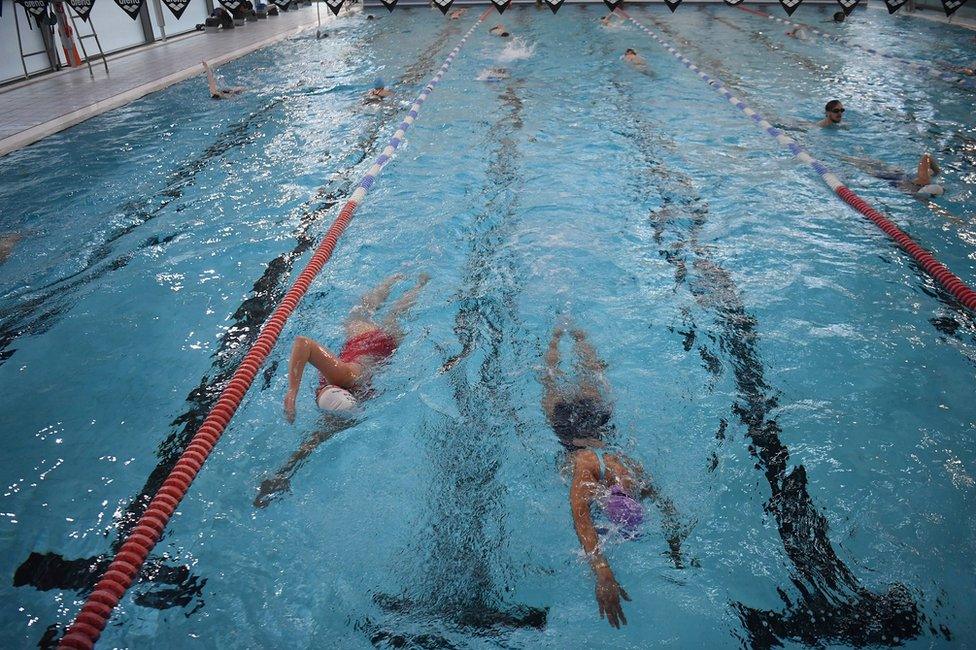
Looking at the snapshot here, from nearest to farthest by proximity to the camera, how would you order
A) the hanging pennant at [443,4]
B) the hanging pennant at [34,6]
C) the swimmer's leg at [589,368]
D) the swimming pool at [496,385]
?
the swimming pool at [496,385] → the swimmer's leg at [589,368] → the hanging pennant at [34,6] → the hanging pennant at [443,4]

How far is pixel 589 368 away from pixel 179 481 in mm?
2154

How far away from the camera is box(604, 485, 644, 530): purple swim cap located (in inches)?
98.8

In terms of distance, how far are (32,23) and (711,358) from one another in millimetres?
11977

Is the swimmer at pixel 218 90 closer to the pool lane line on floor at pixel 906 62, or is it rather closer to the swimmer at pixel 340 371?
the swimmer at pixel 340 371

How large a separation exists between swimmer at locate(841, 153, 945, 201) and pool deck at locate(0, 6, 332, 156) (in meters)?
8.99

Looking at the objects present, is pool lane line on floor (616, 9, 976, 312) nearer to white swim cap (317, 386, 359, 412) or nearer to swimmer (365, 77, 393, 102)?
white swim cap (317, 386, 359, 412)

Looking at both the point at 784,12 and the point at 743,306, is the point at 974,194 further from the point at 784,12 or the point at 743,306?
the point at 784,12

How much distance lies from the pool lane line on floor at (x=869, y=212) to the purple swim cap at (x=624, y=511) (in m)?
2.86

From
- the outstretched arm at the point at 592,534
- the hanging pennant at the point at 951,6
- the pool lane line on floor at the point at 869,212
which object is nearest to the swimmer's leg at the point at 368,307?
the outstretched arm at the point at 592,534

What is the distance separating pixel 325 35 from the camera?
14.6 meters

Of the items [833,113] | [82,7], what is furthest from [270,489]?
[82,7]

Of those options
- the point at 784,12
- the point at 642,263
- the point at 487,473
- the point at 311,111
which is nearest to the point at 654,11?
the point at 784,12

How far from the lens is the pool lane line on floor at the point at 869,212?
13.3 ft

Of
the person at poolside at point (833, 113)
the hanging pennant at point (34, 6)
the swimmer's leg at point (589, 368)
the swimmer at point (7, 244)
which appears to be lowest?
the swimmer's leg at point (589, 368)
